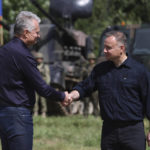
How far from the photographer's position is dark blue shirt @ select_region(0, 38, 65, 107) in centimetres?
391

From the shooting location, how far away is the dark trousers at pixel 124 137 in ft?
13.2

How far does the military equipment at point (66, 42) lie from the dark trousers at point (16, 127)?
7.92 m

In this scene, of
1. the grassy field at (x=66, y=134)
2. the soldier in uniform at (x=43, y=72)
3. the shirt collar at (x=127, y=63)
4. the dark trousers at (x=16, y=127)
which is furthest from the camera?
the soldier in uniform at (x=43, y=72)

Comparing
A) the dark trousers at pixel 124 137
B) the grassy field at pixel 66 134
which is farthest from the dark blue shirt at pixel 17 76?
the grassy field at pixel 66 134

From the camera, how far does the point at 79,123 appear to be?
9859 mm

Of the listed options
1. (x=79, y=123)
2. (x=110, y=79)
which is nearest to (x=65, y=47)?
(x=79, y=123)

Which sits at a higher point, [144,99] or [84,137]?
[144,99]

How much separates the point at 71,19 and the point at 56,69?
2.86 m

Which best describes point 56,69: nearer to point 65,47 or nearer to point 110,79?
point 65,47

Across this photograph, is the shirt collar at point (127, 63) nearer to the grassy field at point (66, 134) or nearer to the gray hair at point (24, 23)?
the gray hair at point (24, 23)

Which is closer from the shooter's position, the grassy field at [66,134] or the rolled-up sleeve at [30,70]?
the rolled-up sleeve at [30,70]

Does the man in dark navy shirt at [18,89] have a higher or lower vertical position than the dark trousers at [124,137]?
higher

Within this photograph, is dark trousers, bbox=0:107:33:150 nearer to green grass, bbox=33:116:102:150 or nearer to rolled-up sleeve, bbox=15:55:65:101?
rolled-up sleeve, bbox=15:55:65:101

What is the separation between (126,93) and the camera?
4.07 metres
